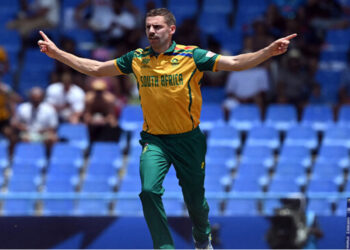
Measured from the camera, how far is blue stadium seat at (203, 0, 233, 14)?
15586mm

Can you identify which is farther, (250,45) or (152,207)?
(250,45)

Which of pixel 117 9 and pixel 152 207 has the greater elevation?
pixel 117 9

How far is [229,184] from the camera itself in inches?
466

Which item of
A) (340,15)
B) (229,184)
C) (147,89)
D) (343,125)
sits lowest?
(229,184)

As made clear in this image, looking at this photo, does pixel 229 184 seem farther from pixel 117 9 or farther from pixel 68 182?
pixel 117 9

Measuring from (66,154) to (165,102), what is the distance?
6.12 metres

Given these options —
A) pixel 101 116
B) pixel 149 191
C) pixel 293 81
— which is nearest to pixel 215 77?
pixel 293 81

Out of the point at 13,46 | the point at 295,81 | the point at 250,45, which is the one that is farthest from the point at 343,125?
the point at 13,46

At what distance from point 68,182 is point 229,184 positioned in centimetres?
246

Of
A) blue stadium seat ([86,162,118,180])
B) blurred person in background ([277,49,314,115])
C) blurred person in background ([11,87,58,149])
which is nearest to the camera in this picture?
blue stadium seat ([86,162,118,180])

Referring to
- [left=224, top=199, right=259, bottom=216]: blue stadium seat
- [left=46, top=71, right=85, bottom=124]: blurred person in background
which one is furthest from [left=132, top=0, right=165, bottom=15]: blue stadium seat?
[left=224, top=199, right=259, bottom=216]: blue stadium seat

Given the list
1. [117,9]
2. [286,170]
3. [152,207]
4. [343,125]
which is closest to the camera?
[152,207]

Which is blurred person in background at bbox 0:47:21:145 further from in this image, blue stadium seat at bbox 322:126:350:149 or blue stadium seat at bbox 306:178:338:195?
blue stadium seat at bbox 322:126:350:149

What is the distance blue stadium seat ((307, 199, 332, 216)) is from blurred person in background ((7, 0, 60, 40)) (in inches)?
301
